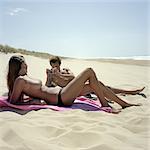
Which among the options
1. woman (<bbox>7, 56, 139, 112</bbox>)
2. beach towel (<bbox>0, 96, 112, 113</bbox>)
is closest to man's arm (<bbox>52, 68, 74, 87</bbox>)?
beach towel (<bbox>0, 96, 112, 113</bbox>)

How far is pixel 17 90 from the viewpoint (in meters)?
4.42

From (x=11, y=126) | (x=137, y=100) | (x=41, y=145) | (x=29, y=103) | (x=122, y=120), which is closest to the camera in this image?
(x=41, y=145)

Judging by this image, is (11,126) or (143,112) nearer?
(11,126)

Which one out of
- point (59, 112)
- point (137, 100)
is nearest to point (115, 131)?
point (59, 112)

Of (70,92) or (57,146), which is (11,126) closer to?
(57,146)

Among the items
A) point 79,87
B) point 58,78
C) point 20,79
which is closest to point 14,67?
point 20,79

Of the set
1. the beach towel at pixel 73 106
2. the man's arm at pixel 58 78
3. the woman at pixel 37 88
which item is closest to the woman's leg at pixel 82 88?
the woman at pixel 37 88

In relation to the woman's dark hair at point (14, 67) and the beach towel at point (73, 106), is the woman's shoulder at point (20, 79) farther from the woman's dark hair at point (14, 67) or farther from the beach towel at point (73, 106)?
→ the beach towel at point (73, 106)

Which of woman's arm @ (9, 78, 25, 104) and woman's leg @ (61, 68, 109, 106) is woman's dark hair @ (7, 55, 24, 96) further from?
woman's leg @ (61, 68, 109, 106)

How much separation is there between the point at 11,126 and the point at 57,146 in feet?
1.86

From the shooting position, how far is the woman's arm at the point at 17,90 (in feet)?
14.5

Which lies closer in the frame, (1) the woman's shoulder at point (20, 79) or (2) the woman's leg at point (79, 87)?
(1) the woman's shoulder at point (20, 79)

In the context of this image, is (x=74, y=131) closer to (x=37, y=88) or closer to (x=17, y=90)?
(x=17, y=90)

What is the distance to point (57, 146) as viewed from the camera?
262cm
